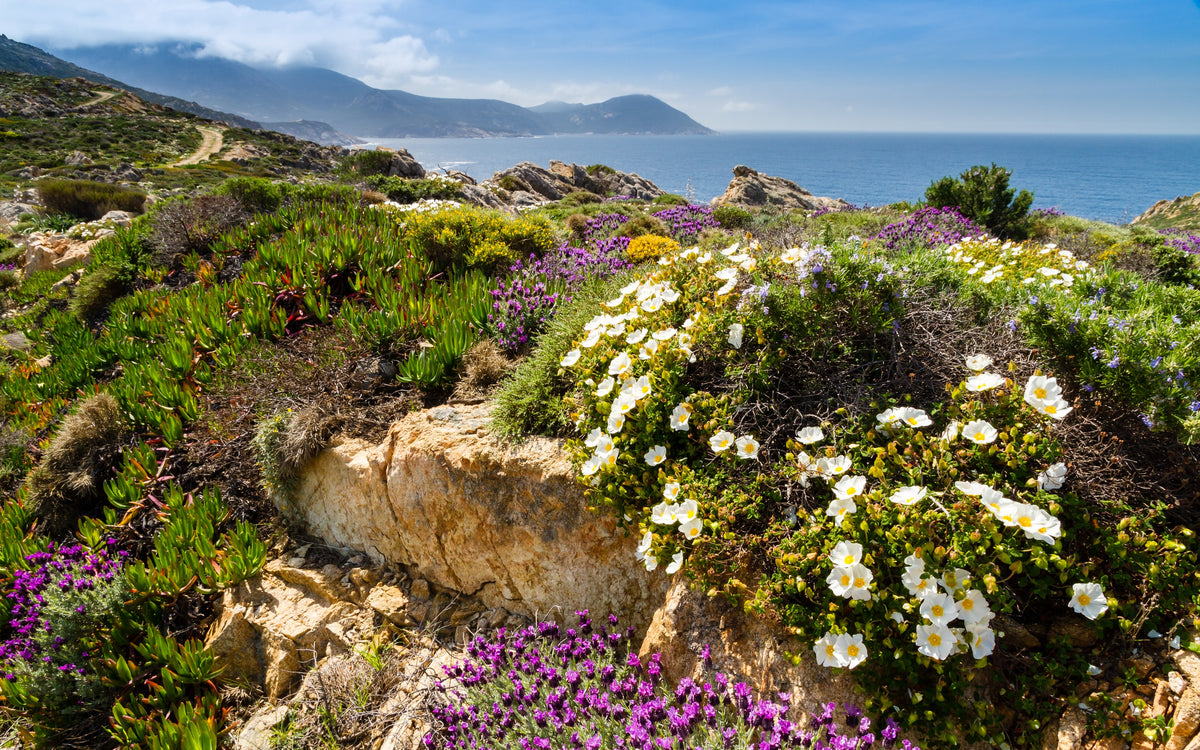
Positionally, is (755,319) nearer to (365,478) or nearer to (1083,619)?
(1083,619)

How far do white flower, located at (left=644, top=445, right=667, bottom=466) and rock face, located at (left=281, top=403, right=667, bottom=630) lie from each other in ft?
1.56

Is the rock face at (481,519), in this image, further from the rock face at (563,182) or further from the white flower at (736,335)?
the rock face at (563,182)

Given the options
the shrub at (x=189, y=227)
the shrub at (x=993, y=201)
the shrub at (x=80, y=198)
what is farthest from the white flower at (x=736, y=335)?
the shrub at (x=80, y=198)

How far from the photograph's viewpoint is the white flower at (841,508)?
2.05 metres

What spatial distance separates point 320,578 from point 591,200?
24.5m

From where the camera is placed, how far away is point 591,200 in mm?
25906

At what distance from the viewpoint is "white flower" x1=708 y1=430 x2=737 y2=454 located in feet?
8.09

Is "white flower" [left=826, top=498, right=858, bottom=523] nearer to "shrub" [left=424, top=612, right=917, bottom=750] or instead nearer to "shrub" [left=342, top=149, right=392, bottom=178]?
"shrub" [left=424, top=612, right=917, bottom=750]

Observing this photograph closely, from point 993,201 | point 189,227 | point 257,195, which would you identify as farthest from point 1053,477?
point 993,201

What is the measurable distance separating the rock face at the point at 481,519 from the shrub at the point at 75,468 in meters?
2.21

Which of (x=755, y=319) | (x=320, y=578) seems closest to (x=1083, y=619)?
(x=755, y=319)

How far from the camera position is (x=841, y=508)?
206 centimetres

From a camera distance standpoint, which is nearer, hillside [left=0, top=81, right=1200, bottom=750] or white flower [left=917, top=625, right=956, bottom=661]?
white flower [left=917, top=625, right=956, bottom=661]

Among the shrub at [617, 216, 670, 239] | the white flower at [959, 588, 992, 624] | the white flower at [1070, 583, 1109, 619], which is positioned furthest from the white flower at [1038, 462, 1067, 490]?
the shrub at [617, 216, 670, 239]
